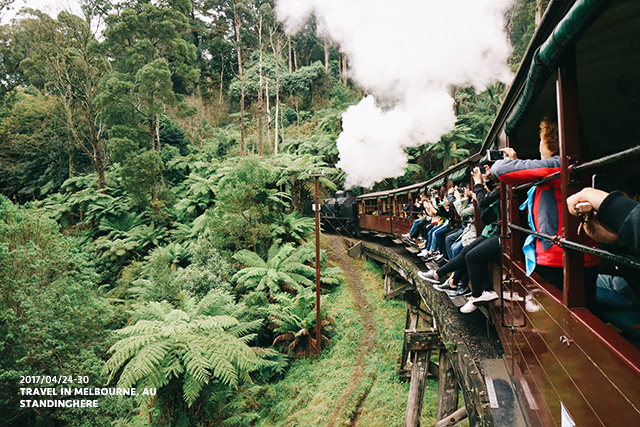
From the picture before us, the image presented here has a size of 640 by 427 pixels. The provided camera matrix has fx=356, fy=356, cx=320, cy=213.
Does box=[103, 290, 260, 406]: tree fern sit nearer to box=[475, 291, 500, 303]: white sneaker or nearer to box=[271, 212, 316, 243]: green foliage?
box=[475, 291, 500, 303]: white sneaker

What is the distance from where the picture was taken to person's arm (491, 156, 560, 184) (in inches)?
82.9

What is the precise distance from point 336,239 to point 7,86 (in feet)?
92.2

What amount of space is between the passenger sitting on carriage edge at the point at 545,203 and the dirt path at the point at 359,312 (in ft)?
21.4

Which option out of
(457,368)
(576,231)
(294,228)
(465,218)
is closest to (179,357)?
(457,368)

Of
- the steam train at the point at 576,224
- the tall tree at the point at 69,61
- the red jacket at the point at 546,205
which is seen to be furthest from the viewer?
the tall tree at the point at 69,61

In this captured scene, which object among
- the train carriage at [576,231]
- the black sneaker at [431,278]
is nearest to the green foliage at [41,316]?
the black sneaker at [431,278]

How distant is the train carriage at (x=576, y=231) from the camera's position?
123 cm

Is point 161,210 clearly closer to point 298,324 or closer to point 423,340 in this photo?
point 298,324

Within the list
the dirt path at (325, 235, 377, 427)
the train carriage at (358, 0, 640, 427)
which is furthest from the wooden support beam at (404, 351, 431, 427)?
the train carriage at (358, 0, 640, 427)

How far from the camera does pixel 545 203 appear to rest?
2.08 metres

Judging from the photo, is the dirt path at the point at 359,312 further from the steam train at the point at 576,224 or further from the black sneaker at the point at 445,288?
the steam train at the point at 576,224

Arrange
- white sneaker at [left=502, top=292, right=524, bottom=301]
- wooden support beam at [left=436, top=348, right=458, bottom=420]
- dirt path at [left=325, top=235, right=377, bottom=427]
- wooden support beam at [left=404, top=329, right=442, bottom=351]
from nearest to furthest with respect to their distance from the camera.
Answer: white sneaker at [left=502, top=292, right=524, bottom=301]
wooden support beam at [left=436, top=348, right=458, bottom=420]
wooden support beam at [left=404, top=329, right=442, bottom=351]
dirt path at [left=325, top=235, right=377, bottom=427]

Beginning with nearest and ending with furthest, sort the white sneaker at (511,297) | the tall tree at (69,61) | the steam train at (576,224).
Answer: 1. the steam train at (576,224)
2. the white sneaker at (511,297)
3. the tall tree at (69,61)

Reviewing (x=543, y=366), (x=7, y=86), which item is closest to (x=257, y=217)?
(x=543, y=366)
